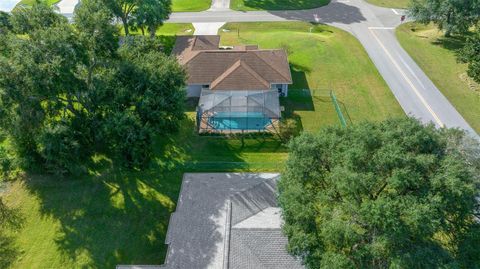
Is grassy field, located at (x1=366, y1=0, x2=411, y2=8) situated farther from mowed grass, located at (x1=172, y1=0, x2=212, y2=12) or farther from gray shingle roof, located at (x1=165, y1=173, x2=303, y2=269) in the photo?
gray shingle roof, located at (x1=165, y1=173, x2=303, y2=269)

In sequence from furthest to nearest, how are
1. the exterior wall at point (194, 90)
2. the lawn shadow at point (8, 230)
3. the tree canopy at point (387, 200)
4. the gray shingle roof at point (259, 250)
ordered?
1. the exterior wall at point (194, 90)
2. the gray shingle roof at point (259, 250)
3. the lawn shadow at point (8, 230)
4. the tree canopy at point (387, 200)

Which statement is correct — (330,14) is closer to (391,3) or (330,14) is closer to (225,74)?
(391,3)

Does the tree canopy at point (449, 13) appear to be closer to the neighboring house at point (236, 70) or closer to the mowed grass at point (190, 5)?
the neighboring house at point (236, 70)

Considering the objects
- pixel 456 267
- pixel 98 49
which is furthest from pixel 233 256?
pixel 98 49

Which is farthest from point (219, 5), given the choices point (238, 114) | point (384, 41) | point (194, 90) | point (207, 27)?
point (238, 114)

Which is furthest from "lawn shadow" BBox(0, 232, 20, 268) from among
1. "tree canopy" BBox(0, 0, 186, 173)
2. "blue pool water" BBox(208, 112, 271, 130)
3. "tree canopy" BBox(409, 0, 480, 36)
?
"tree canopy" BBox(409, 0, 480, 36)

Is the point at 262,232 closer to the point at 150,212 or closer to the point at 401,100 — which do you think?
the point at 150,212

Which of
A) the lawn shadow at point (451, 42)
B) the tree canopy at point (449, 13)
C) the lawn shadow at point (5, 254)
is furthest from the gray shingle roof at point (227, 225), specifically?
the tree canopy at point (449, 13)

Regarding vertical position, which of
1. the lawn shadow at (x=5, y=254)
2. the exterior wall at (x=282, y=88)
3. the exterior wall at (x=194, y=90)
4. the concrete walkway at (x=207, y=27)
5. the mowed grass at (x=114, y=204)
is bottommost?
the mowed grass at (x=114, y=204)
